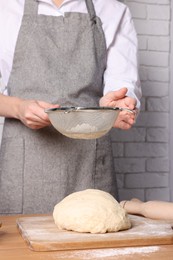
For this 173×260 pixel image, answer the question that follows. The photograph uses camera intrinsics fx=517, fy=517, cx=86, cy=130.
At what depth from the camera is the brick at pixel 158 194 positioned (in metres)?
2.54

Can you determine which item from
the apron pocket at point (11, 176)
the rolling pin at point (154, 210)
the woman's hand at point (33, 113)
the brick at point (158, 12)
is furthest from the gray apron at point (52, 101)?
the brick at point (158, 12)

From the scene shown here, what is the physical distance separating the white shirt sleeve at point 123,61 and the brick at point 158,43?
546mm

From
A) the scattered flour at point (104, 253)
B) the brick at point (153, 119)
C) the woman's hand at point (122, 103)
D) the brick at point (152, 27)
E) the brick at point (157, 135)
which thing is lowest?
the scattered flour at point (104, 253)

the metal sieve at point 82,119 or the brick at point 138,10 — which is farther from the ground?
the brick at point 138,10

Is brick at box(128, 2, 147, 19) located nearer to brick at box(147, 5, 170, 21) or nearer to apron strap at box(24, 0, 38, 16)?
brick at box(147, 5, 170, 21)

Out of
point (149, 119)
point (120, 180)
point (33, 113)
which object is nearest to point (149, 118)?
point (149, 119)

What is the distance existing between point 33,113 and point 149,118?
3.49ft

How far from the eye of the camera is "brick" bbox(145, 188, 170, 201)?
2545 millimetres

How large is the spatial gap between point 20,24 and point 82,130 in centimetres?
62

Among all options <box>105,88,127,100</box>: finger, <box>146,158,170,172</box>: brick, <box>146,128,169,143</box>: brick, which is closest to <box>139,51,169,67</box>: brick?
<box>146,128,169,143</box>: brick

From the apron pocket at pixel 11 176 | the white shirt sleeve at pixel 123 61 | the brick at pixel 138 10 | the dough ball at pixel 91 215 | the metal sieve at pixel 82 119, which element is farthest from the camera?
the brick at pixel 138 10

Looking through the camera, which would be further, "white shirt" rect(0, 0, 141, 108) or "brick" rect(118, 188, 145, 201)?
"brick" rect(118, 188, 145, 201)

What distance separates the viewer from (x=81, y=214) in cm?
122

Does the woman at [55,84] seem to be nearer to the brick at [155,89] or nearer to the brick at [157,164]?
the brick at [155,89]
